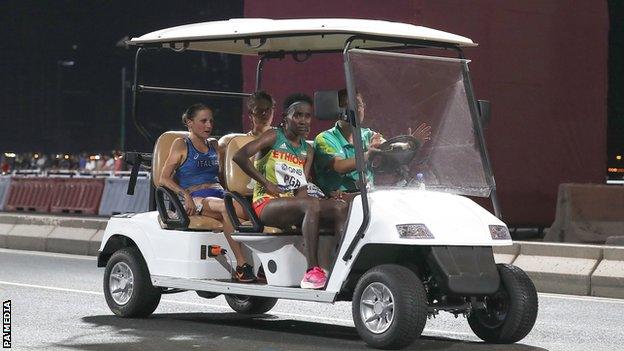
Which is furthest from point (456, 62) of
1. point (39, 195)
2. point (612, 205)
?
point (39, 195)

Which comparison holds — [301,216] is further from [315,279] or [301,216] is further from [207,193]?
[207,193]

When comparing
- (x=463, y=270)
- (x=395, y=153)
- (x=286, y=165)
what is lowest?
(x=463, y=270)

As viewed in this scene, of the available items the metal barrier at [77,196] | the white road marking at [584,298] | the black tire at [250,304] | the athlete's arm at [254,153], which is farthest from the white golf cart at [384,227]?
the metal barrier at [77,196]

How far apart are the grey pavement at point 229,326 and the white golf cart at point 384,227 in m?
0.33

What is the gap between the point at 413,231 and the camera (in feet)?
30.1

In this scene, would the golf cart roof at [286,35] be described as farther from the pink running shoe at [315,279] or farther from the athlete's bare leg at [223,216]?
the pink running shoe at [315,279]

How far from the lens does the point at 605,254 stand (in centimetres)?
1467

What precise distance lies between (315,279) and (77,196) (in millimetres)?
22815

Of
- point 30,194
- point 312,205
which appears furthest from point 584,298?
point 30,194

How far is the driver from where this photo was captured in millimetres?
10219

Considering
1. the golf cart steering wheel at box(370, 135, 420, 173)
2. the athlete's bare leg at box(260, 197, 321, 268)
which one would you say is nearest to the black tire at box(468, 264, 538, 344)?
the golf cart steering wheel at box(370, 135, 420, 173)

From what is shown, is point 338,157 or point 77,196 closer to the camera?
point 338,157

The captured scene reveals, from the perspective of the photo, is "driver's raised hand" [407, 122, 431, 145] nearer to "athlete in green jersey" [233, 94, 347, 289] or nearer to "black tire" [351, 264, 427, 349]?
"athlete in green jersey" [233, 94, 347, 289]

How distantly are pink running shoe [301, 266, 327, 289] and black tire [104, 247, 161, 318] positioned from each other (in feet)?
6.22
